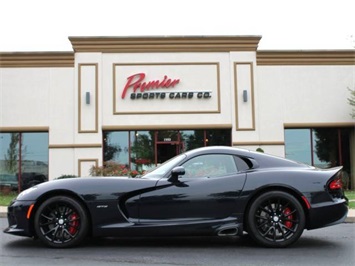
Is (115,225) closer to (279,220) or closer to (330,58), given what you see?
(279,220)

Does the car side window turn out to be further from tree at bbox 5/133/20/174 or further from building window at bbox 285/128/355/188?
tree at bbox 5/133/20/174

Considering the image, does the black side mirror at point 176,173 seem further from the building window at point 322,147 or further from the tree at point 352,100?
the tree at point 352,100

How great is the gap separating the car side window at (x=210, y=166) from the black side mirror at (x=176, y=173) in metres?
0.19

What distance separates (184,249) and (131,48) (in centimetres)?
1429

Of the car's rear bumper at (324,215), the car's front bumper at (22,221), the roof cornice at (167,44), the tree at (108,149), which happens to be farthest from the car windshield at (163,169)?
the roof cornice at (167,44)

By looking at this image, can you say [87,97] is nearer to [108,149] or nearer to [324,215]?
[108,149]

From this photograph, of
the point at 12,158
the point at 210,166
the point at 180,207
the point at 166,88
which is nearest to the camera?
the point at 180,207

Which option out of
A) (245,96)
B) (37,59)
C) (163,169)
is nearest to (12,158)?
(37,59)

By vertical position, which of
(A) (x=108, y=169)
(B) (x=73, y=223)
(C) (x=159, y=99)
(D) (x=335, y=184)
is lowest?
(B) (x=73, y=223)

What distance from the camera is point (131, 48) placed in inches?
731

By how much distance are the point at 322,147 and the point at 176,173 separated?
15.0 meters

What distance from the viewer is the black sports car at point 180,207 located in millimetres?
5301

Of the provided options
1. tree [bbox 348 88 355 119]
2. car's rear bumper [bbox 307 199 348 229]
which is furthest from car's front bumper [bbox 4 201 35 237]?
tree [bbox 348 88 355 119]

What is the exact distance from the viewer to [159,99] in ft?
60.4
